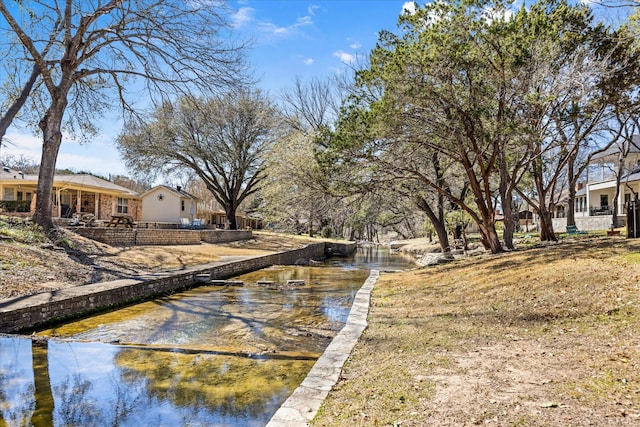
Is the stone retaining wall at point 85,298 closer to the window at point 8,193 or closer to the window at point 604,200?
the window at point 8,193

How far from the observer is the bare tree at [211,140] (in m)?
27.6

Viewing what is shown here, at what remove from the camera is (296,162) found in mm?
17406

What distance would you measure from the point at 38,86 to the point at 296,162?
10041mm

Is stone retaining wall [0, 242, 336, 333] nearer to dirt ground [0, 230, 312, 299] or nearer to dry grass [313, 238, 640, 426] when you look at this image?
dirt ground [0, 230, 312, 299]

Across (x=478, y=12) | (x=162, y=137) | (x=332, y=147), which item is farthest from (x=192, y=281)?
(x=162, y=137)

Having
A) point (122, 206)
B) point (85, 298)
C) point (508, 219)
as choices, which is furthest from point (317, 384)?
point (122, 206)

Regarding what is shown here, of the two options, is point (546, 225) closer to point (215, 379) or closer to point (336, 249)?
point (215, 379)

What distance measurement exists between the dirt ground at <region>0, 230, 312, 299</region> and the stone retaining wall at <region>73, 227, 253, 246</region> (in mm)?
1137

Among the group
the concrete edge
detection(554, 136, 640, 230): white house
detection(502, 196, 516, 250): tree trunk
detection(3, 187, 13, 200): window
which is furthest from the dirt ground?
detection(554, 136, 640, 230): white house

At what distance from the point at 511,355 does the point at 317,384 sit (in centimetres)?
208

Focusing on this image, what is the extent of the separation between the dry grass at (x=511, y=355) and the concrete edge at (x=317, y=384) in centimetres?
13

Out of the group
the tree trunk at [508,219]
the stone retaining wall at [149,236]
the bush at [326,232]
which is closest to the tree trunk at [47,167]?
the stone retaining wall at [149,236]

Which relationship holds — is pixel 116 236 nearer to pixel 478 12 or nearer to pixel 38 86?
pixel 38 86

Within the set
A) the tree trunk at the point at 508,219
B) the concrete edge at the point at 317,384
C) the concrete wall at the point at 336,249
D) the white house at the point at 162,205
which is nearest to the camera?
the concrete edge at the point at 317,384
